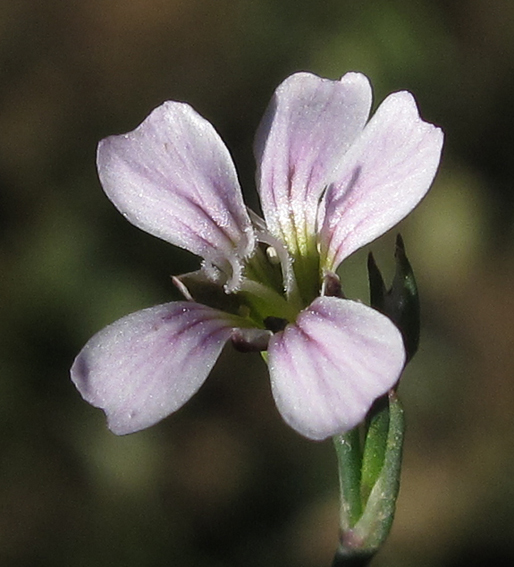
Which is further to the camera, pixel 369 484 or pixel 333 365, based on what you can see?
pixel 369 484

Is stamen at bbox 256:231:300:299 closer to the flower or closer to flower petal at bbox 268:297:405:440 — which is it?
the flower

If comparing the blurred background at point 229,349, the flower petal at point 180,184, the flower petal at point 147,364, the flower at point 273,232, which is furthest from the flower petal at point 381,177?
the blurred background at point 229,349

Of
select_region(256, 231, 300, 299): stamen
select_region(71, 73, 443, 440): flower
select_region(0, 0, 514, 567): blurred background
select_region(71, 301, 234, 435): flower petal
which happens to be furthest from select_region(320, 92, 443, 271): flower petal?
select_region(0, 0, 514, 567): blurred background

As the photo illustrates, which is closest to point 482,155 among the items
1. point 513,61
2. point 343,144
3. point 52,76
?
point 513,61

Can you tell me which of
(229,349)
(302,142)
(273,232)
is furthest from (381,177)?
(229,349)

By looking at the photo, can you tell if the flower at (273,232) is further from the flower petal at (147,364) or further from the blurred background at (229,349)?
the blurred background at (229,349)

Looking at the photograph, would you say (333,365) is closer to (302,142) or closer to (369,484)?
(369,484)
